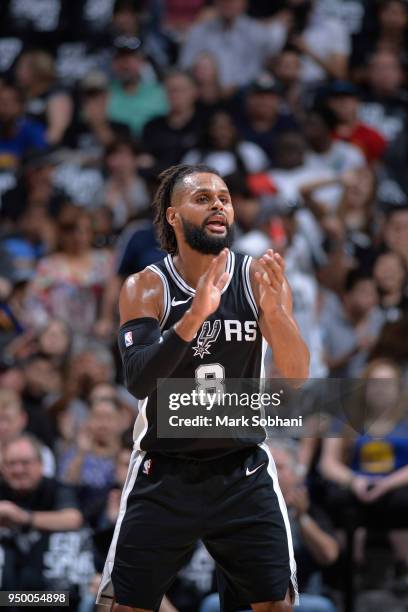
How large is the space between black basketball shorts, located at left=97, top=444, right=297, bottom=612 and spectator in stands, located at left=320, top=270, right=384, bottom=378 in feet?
12.1

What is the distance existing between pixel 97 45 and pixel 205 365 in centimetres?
798

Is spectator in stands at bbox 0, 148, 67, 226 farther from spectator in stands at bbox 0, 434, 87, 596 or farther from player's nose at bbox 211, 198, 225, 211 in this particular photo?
player's nose at bbox 211, 198, 225, 211

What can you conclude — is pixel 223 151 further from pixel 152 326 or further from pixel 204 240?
pixel 152 326

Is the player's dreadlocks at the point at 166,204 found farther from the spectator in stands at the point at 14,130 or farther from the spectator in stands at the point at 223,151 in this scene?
the spectator in stands at the point at 14,130

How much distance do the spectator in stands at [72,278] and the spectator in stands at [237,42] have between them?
2731mm

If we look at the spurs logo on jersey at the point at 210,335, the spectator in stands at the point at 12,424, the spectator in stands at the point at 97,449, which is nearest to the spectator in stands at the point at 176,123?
the spectator in stands at the point at 12,424

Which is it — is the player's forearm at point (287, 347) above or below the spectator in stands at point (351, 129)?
above

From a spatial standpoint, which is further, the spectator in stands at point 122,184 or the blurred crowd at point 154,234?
the spectator in stands at point 122,184

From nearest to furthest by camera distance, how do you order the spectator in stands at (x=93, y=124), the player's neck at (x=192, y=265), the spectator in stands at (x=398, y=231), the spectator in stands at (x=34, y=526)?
the player's neck at (x=192, y=265)
the spectator in stands at (x=34, y=526)
the spectator in stands at (x=398, y=231)
the spectator in stands at (x=93, y=124)

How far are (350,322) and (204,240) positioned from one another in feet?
13.9

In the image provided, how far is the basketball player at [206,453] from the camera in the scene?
418 cm

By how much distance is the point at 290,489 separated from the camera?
610 cm

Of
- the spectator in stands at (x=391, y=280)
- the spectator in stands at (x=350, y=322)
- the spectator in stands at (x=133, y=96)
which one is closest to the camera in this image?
the spectator in stands at (x=350, y=322)

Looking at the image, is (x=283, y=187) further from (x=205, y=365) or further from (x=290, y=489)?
(x=205, y=365)
